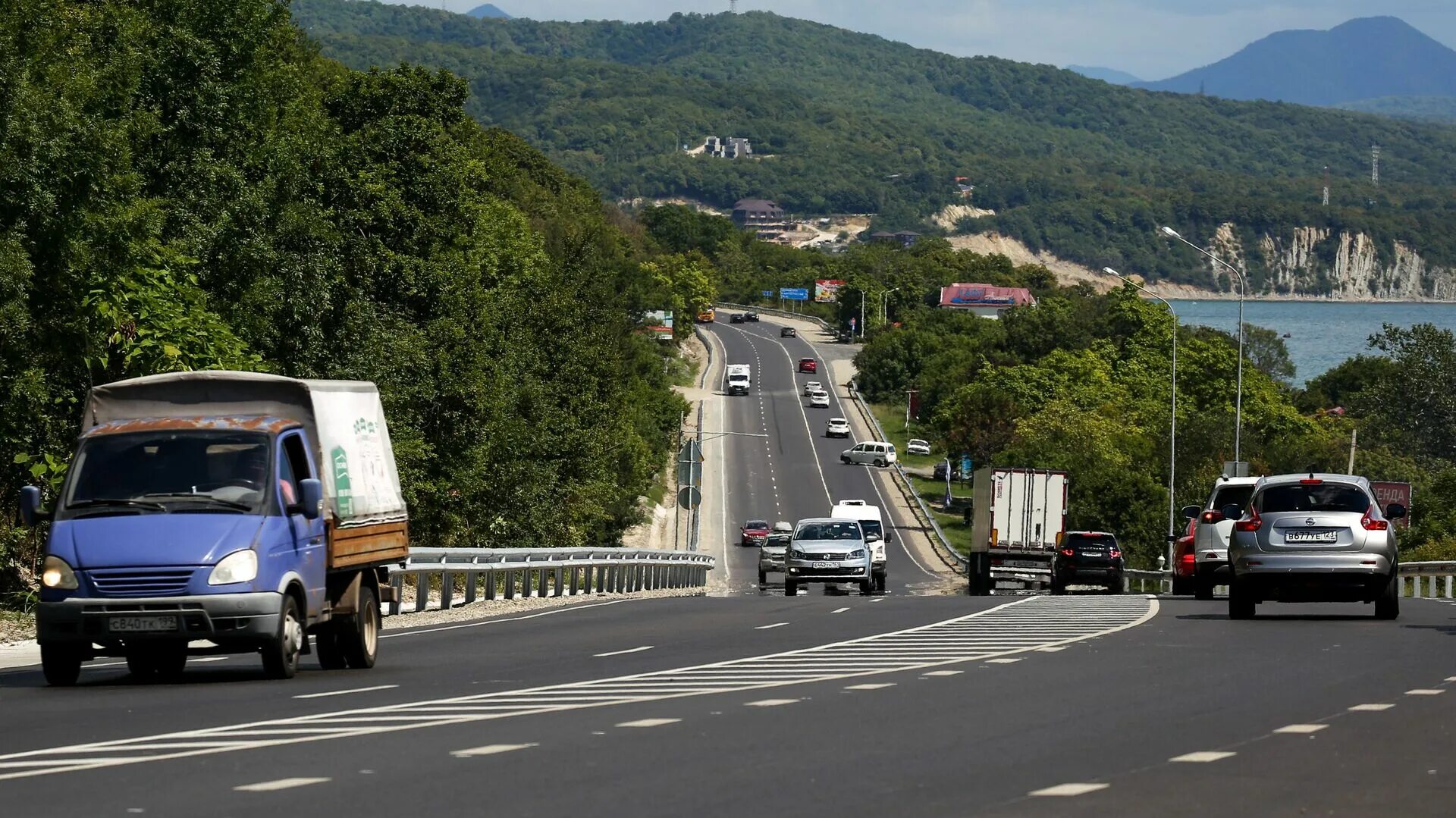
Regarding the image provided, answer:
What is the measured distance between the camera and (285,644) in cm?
1611

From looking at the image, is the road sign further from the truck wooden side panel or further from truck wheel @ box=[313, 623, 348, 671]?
truck wheel @ box=[313, 623, 348, 671]

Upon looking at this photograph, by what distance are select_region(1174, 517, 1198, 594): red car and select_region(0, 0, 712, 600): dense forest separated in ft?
56.9

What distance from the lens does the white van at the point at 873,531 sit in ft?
166

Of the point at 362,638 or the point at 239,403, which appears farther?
the point at 362,638

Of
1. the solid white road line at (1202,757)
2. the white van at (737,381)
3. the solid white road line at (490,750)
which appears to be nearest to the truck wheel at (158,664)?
the solid white road line at (490,750)

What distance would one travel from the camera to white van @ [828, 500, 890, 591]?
50.5 m

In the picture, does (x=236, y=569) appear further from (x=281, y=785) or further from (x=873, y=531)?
(x=873, y=531)

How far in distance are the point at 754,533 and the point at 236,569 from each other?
79.3 metres

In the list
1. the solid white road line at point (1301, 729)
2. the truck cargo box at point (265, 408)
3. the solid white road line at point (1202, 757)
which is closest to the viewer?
the solid white road line at point (1202, 757)

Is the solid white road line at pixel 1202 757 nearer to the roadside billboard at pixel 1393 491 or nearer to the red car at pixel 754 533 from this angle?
the roadside billboard at pixel 1393 491

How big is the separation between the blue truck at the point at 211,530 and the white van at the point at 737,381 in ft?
436

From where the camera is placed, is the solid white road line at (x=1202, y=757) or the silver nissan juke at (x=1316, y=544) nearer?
the solid white road line at (x=1202, y=757)

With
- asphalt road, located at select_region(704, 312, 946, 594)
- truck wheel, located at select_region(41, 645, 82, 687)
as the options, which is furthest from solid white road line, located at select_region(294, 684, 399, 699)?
asphalt road, located at select_region(704, 312, 946, 594)

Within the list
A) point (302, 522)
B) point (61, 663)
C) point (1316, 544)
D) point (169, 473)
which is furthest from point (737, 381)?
point (61, 663)
